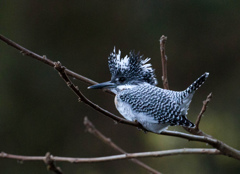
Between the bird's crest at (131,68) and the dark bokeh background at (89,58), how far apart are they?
1.28 meters

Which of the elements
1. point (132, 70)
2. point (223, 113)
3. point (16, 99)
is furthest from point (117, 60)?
point (16, 99)

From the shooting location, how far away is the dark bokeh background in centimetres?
325

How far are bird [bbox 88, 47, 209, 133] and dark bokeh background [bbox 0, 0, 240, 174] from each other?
4.27 feet

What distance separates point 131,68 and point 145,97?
252mm

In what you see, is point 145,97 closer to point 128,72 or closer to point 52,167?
point 128,72

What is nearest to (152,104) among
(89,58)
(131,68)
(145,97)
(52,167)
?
(145,97)

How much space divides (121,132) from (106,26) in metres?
0.88

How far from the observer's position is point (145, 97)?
169 centimetres

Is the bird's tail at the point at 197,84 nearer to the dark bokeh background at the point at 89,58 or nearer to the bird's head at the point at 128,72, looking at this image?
the bird's head at the point at 128,72

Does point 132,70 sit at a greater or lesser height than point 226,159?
greater

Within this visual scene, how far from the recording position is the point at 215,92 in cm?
320

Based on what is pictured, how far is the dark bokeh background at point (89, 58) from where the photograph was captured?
3.25 m

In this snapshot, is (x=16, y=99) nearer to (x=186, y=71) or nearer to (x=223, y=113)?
(x=186, y=71)

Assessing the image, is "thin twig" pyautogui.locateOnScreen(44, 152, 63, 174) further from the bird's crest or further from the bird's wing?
the bird's crest
